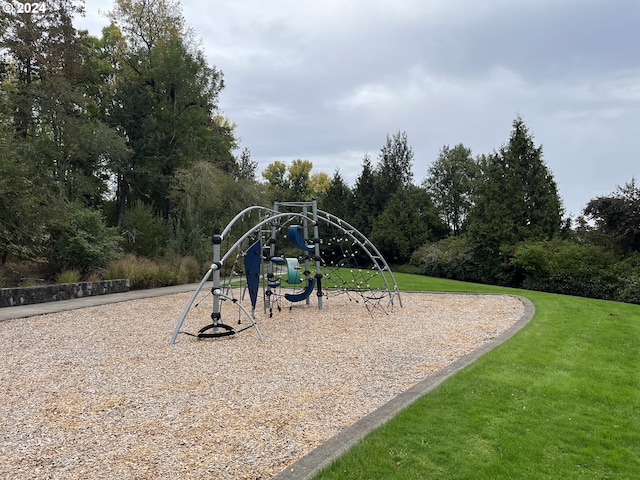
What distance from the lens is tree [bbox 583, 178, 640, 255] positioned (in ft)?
42.6

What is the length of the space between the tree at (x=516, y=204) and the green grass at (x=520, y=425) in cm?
1304

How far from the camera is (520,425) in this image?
3.43 meters

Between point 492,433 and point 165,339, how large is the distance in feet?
16.7

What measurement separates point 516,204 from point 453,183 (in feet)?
63.7

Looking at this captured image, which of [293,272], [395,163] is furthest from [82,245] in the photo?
[395,163]

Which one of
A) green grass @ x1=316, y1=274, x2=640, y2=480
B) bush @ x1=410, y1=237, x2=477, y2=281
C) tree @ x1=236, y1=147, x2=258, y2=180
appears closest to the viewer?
green grass @ x1=316, y1=274, x2=640, y2=480

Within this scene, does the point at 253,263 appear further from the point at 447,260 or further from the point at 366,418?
the point at 447,260

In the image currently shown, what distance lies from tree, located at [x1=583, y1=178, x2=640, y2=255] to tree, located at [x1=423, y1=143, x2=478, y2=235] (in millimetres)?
21053

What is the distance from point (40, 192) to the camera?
→ 13852 millimetres

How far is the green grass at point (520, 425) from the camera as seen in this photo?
2.80 meters

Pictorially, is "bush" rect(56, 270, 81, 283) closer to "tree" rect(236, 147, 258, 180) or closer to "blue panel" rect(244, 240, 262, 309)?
"blue panel" rect(244, 240, 262, 309)

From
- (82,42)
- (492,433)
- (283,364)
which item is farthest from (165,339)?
(82,42)

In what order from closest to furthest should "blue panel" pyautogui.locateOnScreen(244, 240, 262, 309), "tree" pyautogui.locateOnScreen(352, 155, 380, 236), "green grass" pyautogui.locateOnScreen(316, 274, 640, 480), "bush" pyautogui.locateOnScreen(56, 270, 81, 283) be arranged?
"green grass" pyautogui.locateOnScreen(316, 274, 640, 480) < "blue panel" pyautogui.locateOnScreen(244, 240, 262, 309) < "bush" pyautogui.locateOnScreen(56, 270, 81, 283) < "tree" pyautogui.locateOnScreen(352, 155, 380, 236)

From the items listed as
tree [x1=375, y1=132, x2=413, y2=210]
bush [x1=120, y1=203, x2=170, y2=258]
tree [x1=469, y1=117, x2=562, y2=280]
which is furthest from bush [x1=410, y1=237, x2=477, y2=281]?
bush [x1=120, y1=203, x2=170, y2=258]
